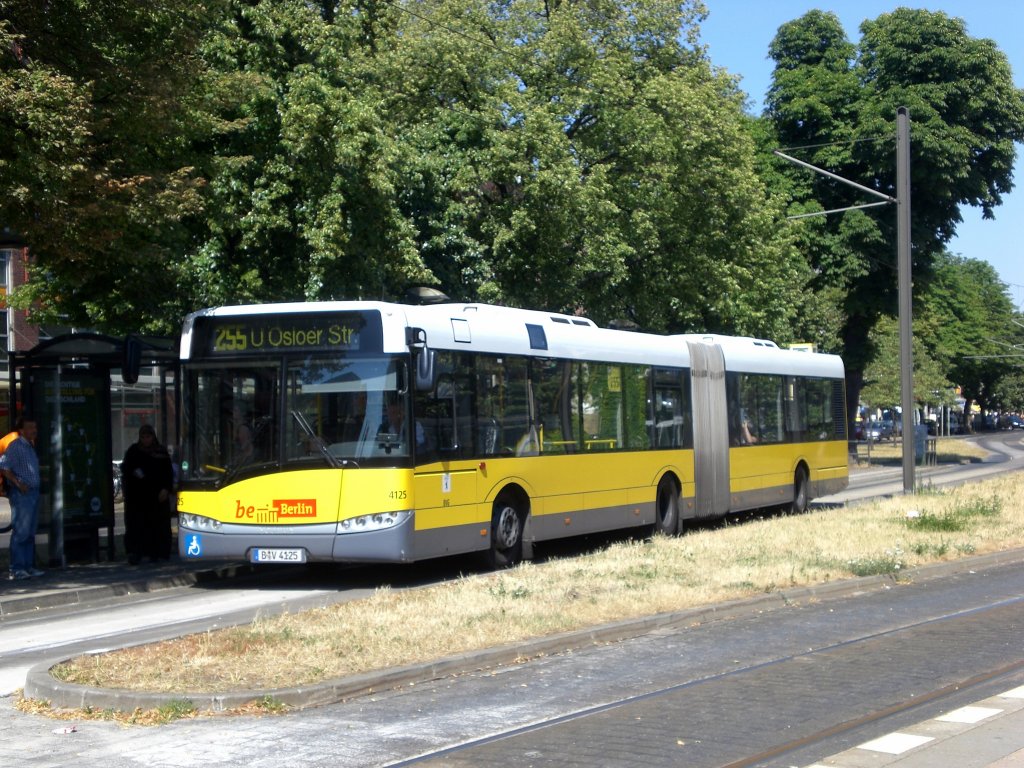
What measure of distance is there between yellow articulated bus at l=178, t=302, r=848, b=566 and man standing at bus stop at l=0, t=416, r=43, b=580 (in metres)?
1.94

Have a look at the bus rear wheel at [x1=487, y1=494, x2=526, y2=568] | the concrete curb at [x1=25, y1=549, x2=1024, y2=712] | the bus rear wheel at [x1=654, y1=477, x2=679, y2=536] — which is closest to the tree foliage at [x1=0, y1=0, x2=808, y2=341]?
the bus rear wheel at [x1=487, y1=494, x2=526, y2=568]

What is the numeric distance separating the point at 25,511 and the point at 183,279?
5.04m

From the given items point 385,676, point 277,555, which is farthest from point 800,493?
point 385,676

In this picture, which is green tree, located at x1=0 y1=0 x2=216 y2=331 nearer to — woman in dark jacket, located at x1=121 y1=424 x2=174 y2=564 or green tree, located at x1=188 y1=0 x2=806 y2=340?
woman in dark jacket, located at x1=121 y1=424 x2=174 y2=564

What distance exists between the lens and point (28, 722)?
7.86 m

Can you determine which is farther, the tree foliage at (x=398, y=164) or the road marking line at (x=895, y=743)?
the tree foliage at (x=398, y=164)

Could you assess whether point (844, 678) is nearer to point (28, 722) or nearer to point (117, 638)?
point (28, 722)

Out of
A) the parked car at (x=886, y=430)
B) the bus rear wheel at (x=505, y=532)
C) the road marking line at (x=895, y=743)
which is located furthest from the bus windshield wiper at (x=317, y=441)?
the parked car at (x=886, y=430)

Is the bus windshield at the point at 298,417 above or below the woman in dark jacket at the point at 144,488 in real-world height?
above

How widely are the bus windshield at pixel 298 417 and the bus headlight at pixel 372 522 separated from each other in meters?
0.57

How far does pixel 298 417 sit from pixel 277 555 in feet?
4.94

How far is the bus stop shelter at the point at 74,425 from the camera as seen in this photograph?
16.3 meters

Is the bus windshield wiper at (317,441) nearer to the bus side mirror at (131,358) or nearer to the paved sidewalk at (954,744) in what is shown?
the bus side mirror at (131,358)

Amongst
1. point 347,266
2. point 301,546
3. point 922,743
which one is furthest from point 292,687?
point 347,266
